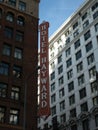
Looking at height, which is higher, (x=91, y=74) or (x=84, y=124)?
(x=91, y=74)

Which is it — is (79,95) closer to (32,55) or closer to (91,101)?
(91,101)

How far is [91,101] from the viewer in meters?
52.5

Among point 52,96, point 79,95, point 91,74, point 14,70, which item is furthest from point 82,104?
point 14,70

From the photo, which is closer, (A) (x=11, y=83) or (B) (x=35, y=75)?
(A) (x=11, y=83)

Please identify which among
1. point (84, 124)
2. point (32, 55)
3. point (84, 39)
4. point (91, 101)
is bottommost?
point (84, 124)

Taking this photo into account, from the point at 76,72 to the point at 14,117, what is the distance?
26.7m

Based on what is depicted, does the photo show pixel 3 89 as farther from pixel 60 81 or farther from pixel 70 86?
pixel 60 81

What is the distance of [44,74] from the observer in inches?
1606

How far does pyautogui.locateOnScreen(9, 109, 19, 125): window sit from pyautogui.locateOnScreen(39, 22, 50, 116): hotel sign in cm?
325

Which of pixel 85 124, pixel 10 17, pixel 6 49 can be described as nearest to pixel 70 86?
pixel 85 124

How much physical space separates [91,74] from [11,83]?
21663mm

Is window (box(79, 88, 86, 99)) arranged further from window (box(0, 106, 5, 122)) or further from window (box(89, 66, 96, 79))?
window (box(0, 106, 5, 122))

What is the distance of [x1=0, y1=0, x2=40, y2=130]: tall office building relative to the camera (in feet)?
121

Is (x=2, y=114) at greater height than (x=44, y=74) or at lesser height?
lesser
